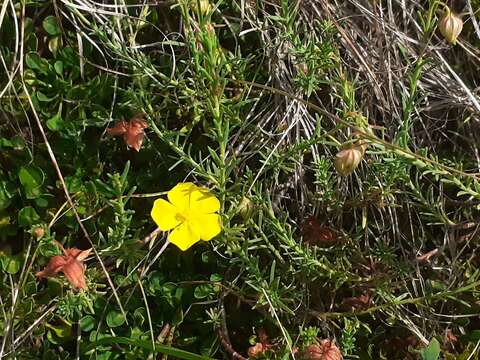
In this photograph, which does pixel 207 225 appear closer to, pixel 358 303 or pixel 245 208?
pixel 245 208

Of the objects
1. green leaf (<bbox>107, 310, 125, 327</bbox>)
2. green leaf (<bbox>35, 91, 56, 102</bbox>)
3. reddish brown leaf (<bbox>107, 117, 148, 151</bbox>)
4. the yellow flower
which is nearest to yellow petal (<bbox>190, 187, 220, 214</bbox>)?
the yellow flower

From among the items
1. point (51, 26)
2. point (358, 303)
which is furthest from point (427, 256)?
point (51, 26)

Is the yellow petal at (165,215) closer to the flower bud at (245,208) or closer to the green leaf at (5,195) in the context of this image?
the flower bud at (245,208)

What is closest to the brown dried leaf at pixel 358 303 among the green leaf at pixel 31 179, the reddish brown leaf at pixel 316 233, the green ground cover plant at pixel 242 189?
the green ground cover plant at pixel 242 189

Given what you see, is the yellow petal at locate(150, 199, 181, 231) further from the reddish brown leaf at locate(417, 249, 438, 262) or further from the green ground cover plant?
the reddish brown leaf at locate(417, 249, 438, 262)

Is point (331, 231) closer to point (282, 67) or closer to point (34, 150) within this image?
point (282, 67)

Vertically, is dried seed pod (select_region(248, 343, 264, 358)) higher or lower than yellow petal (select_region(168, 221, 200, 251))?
lower
